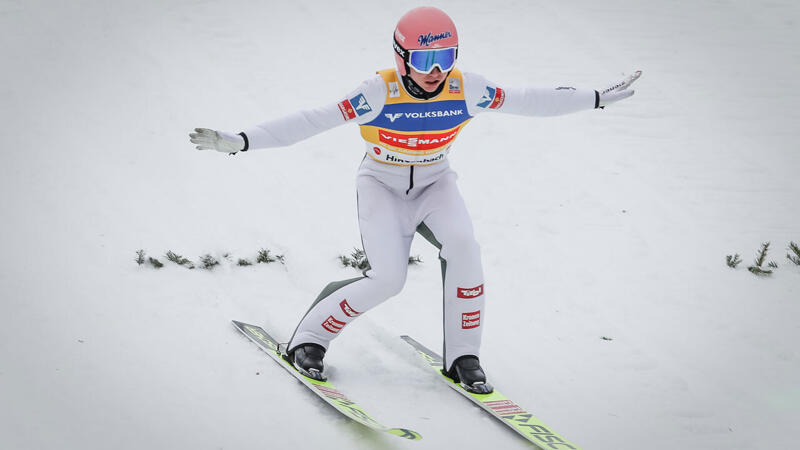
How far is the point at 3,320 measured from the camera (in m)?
5.55

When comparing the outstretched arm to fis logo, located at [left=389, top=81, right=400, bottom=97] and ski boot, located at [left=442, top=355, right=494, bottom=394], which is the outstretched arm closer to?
fis logo, located at [left=389, top=81, right=400, bottom=97]

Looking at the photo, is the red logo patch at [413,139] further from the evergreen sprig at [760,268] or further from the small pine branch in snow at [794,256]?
the small pine branch in snow at [794,256]

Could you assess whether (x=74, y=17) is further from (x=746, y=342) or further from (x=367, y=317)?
(x=746, y=342)

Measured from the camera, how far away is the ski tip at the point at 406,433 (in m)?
4.49

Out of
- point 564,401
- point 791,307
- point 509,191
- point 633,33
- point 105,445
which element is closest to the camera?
point 105,445

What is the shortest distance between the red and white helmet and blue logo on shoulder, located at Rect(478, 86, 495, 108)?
48cm

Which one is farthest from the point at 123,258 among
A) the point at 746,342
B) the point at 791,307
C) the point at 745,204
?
the point at 745,204

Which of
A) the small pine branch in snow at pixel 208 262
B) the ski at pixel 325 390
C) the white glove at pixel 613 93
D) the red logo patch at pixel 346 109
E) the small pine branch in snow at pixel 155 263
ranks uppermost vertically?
the white glove at pixel 613 93

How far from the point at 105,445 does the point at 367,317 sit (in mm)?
2592

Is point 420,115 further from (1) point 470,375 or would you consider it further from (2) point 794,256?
(2) point 794,256

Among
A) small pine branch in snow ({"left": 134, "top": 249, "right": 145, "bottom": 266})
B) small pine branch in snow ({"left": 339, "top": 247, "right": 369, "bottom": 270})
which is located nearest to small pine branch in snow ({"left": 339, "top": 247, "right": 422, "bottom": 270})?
small pine branch in snow ({"left": 339, "top": 247, "right": 369, "bottom": 270})

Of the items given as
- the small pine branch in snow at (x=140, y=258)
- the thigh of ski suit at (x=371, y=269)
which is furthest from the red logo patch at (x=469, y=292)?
the small pine branch in snow at (x=140, y=258)

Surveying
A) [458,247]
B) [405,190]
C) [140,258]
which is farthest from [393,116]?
[140,258]

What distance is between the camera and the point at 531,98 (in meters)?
5.54
